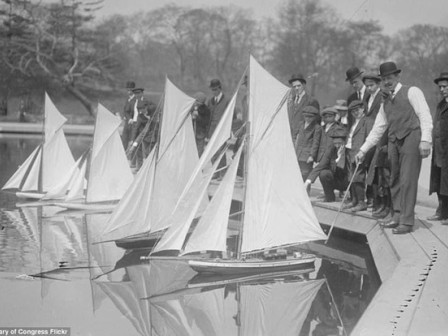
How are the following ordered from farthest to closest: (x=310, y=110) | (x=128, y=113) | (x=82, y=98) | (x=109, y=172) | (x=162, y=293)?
(x=82, y=98), (x=128, y=113), (x=109, y=172), (x=310, y=110), (x=162, y=293)

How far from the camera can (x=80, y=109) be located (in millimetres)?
57562

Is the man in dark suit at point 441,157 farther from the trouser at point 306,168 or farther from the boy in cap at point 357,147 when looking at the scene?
the trouser at point 306,168

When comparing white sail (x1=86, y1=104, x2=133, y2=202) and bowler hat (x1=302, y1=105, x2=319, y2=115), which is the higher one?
bowler hat (x1=302, y1=105, x2=319, y2=115)

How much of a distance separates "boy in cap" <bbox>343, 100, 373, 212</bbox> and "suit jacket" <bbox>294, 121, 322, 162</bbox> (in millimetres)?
766

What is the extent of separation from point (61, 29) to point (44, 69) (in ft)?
11.4

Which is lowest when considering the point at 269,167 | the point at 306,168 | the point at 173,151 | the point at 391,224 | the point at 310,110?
the point at 391,224

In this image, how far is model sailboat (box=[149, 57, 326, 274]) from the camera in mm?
9242

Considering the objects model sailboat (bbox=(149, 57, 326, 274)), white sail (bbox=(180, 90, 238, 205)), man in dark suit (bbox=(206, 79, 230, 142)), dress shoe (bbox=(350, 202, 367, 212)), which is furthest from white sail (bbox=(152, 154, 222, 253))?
man in dark suit (bbox=(206, 79, 230, 142))

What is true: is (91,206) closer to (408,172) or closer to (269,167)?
(269,167)

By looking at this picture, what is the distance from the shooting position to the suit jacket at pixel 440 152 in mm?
9180

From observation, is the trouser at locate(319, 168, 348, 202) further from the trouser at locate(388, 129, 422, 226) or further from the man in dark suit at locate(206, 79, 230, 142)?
the man in dark suit at locate(206, 79, 230, 142)

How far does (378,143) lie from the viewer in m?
9.61

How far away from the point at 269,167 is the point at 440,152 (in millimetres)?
2054

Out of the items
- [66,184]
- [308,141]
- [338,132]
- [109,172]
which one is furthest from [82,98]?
[338,132]
